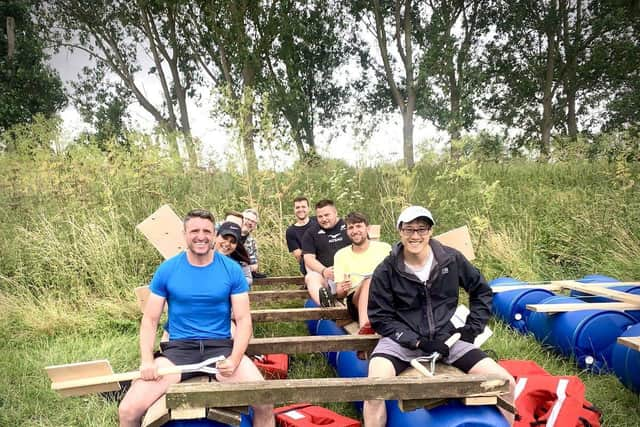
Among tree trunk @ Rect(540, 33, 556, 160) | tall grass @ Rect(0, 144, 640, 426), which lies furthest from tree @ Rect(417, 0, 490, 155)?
tall grass @ Rect(0, 144, 640, 426)

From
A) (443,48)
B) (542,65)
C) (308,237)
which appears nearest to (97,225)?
(308,237)

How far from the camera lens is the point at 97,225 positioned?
6988mm

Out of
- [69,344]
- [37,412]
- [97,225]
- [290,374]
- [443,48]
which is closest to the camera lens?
[37,412]

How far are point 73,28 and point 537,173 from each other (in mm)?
15245

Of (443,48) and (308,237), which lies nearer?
(308,237)

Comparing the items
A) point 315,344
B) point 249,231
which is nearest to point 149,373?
point 315,344

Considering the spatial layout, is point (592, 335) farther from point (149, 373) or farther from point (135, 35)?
point (135, 35)

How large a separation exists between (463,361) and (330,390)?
0.88 m

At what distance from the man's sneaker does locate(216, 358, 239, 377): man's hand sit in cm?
187

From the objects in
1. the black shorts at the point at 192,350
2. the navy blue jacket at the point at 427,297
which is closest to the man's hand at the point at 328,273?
the navy blue jacket at the point at 427,297

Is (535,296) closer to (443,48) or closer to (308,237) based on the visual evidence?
(308,237)

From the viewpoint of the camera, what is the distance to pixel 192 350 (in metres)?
3.00

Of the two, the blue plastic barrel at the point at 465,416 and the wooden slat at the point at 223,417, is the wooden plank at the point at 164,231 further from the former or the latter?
the blue plastic barrel at the point at 465,416

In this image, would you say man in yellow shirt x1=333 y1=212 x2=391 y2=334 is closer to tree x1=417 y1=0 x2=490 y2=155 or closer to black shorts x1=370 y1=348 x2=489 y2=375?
black shorts x1=370 y1=348 x2=489 y2=375
